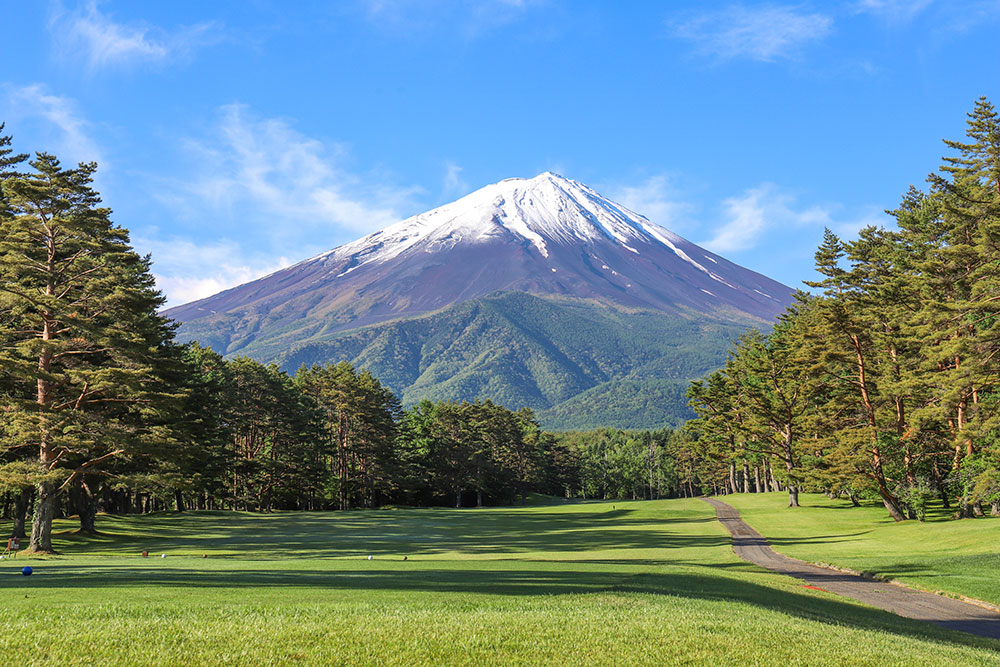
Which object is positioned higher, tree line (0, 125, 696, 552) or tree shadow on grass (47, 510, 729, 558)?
tree line (0, 125, 696, 552)

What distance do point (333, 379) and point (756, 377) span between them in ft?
169

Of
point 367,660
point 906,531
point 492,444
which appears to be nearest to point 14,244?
point 367,660

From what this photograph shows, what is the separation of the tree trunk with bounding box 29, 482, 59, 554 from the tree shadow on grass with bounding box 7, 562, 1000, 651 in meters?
15.2

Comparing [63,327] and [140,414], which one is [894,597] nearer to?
[63,327]

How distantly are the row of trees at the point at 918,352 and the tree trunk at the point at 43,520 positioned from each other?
144 feet

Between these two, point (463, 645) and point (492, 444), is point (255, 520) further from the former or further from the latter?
point (492, 444)

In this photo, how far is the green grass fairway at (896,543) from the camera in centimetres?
2403

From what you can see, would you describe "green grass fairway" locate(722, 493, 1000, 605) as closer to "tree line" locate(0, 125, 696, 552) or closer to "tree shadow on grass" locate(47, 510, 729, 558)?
"tree shadow on grass" locate(47, 510, 729, 558)

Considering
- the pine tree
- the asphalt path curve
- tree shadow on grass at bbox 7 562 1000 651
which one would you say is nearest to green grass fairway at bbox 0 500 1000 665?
tree shadow on grass at bbox 7 562 1000 651

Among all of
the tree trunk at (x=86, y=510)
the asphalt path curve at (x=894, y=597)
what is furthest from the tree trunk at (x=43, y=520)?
the asphalt path curve at (x=894, y=597)

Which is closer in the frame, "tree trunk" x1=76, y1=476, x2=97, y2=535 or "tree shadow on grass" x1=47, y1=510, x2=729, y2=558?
"tree shadow on grass" x1=47, y1=510, x2=729, y2=558

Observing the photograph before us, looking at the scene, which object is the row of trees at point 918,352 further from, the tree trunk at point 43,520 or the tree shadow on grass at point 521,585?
the tree trunk at point 43,520

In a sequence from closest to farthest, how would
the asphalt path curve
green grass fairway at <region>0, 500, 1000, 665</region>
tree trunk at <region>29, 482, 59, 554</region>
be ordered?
1. green grass fairway at <region>0, 500, 1000, 665</region>
2. the asphalt path curve
3. tree trunk at <region>29, 482, 59, 554</region>

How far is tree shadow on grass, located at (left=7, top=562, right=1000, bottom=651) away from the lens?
14156 millimetres
